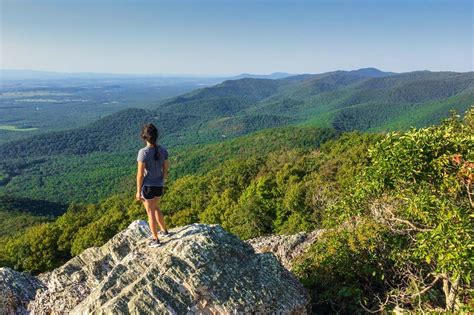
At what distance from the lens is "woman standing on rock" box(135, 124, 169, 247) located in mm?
10734

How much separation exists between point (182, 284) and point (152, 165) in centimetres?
348

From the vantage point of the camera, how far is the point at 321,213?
32.5 metres

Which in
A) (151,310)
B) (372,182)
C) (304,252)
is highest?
(372,182)

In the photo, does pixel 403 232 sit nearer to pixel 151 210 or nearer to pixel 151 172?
pixel 151 210

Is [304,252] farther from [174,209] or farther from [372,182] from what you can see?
[174,209]

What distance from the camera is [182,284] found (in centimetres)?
951

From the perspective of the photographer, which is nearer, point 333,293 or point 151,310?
point 151,310

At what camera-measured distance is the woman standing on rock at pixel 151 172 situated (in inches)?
423

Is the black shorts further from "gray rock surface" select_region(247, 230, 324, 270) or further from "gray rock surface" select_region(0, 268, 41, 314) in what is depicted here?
"gray rock surface" select_region(247, 230, 324, 270)

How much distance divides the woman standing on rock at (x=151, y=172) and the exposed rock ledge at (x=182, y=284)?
3.56ft

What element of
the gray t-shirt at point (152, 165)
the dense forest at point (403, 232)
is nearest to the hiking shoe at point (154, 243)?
the gray t-shirt at point (152, 165)

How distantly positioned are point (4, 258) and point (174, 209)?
21.3m

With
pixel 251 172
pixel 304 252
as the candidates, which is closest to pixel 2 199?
pixel 251 172

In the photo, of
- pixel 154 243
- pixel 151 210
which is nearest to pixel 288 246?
pixel 154 243
